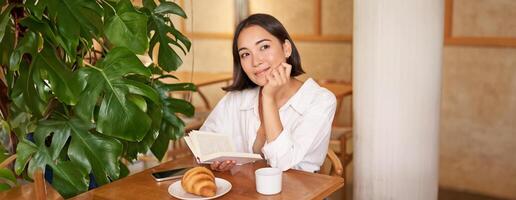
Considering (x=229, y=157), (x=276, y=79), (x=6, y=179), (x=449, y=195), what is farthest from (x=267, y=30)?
(x=449, y=195)

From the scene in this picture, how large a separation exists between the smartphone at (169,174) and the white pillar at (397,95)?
0.99m

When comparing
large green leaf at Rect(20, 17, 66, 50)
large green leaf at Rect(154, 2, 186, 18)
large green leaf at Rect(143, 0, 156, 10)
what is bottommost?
large green leaf at Rect(20, 17, 66, 50)

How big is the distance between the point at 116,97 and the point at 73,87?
6.0 inches

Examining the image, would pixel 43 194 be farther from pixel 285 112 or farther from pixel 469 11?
pixel 469 11

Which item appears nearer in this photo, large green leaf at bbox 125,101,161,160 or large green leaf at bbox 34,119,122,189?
large green leaf at bbox 34,119,122,189

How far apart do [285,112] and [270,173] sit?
0.63m

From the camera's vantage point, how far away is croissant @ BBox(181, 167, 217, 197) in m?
1.75

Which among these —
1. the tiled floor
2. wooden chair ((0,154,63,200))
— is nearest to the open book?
wooden chair ((0,154,63,200))

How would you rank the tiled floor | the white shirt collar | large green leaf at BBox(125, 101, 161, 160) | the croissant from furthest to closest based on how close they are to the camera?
1. the tiled floor
2. the white shirt collar
3. large green leaf at BBox(125, 101, 161, 160)
4. the croissant

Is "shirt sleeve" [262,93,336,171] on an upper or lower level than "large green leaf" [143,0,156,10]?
lower

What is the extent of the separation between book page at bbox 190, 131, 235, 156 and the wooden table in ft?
0.29

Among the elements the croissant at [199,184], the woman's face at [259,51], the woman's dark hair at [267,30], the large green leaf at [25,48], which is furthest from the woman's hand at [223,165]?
the large green leaf at [25,48]

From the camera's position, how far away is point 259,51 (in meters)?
2.28

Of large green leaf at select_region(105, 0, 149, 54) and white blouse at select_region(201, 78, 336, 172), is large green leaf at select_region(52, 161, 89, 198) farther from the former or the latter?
white blouse at select_region(201, 78, 336, 172)
